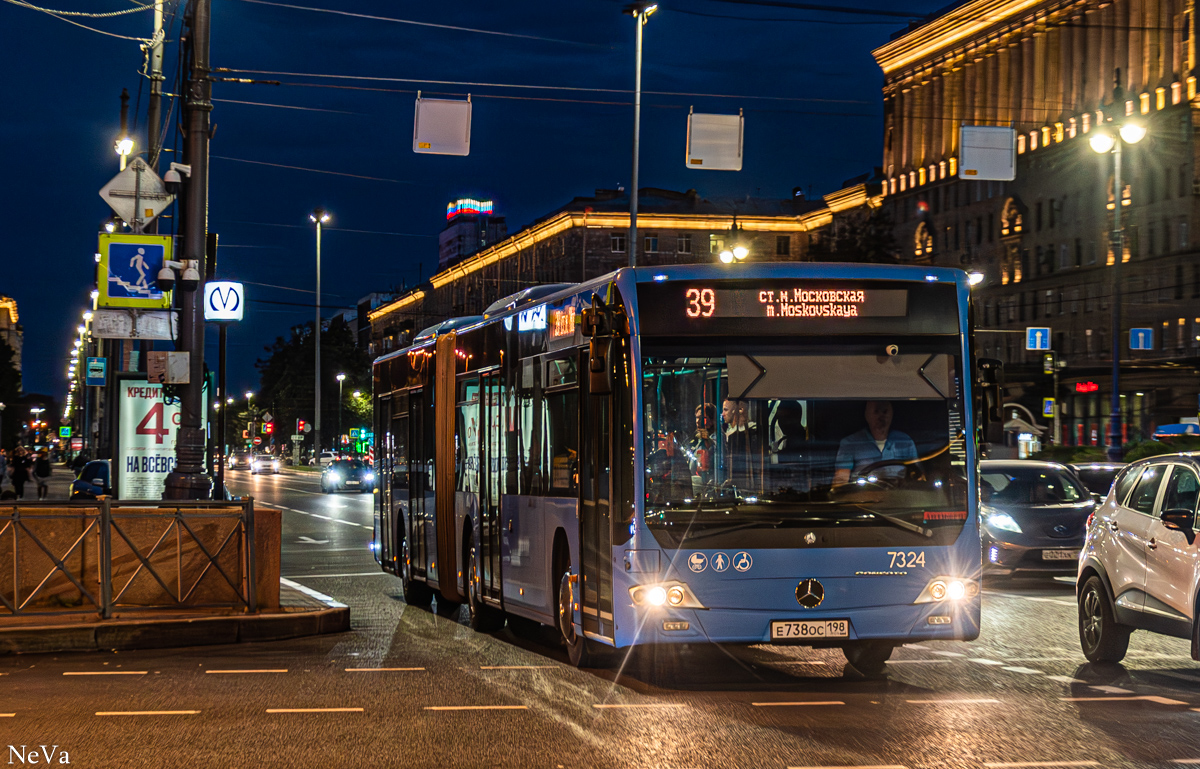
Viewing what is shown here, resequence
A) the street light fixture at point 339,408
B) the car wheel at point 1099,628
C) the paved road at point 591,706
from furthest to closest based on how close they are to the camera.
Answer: the street light fixture at point 339,408 → the car wheel at point 1099,628 → the paved road at point 591,706

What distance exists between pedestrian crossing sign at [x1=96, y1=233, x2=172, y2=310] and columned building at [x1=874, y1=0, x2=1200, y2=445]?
157 ft

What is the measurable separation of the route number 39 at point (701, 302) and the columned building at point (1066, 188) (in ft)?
169

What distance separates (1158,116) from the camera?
7600cm

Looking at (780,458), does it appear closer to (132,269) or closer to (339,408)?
(132,269)

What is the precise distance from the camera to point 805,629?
34.1 ft

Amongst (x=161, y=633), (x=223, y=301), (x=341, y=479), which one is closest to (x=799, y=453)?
(x=161, y=633)

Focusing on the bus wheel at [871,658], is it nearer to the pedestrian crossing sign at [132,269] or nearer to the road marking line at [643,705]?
the road marking line at [643,705]

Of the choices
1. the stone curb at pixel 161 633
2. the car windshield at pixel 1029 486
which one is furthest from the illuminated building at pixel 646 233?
the stone curb at pixel 161 633

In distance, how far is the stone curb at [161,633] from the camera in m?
12.8

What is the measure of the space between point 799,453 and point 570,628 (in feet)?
8.25

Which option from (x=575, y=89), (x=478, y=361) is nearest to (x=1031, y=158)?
(x=575, y=89)

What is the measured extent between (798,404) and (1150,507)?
9.73 ft

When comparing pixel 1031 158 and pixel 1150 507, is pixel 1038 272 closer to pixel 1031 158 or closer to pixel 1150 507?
pixel 1031 158

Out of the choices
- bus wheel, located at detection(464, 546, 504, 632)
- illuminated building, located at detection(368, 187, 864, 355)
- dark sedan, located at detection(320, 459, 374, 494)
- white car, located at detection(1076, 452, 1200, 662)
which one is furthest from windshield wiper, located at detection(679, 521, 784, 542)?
illuminated building, located at detection(368, 187, 864, 355)
